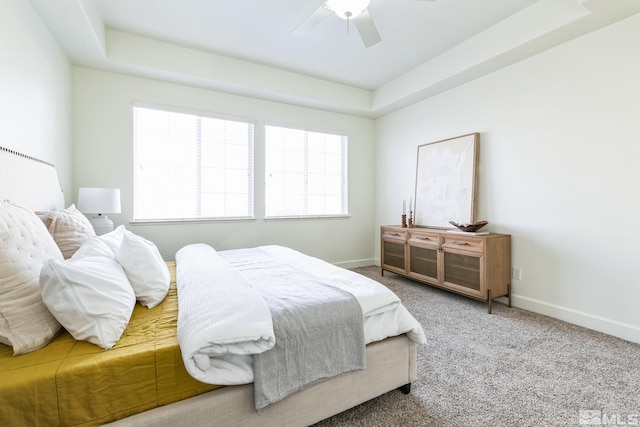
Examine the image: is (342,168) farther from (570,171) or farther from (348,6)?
(570,171)

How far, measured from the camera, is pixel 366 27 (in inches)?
89.8

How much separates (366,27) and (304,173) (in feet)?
8.04

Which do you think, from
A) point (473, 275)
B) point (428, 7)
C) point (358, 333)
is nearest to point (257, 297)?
point (358, 333)

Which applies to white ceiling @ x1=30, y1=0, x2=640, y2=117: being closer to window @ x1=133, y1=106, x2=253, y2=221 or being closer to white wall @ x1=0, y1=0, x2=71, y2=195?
white wall @ x1=0, y1=0, x2=71, y2=195

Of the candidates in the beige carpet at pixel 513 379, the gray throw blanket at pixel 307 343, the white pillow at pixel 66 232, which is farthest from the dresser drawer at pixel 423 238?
the white pillow at pixel 66 232

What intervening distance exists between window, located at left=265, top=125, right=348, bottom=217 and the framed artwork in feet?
4.26

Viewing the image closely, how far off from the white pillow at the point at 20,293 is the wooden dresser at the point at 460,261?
3235 millimetres

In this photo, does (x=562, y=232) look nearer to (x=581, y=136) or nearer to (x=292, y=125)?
(x=581, y=136)

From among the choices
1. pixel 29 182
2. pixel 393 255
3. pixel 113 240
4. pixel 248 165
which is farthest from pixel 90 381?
pixel 393 255

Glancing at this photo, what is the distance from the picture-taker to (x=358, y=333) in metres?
1.44

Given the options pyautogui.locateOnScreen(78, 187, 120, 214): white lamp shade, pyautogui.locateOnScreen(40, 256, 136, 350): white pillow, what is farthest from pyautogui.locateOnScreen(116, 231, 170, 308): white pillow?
pyautogui.locateOnScreen(78, 187, 120, 214): white lamp shade

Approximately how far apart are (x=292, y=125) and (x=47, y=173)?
2.89 meters

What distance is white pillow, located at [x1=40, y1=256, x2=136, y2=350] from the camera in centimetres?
108

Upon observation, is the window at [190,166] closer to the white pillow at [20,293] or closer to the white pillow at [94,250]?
the white pillow at [94,250]
